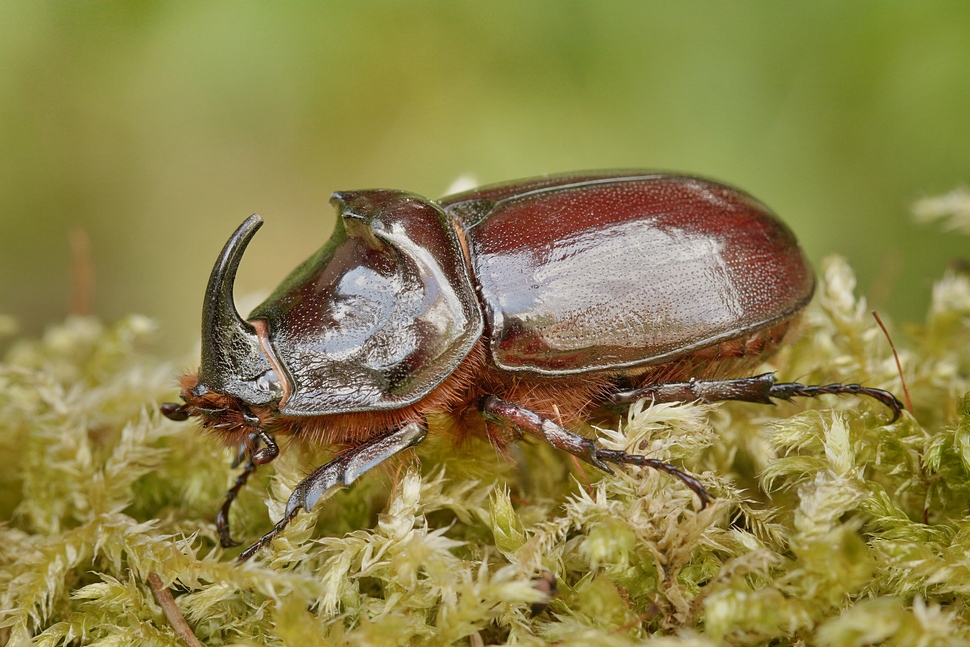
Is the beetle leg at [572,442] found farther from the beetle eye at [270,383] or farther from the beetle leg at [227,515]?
the beetle leg at [227,515]

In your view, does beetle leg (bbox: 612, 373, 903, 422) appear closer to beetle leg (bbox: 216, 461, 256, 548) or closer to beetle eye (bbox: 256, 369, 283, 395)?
beetle eye (bbox: 256, 369, 283, 395)

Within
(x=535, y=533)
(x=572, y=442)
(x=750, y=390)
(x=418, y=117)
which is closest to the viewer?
(x=535, y=533)

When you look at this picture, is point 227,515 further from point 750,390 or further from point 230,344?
point 750,390

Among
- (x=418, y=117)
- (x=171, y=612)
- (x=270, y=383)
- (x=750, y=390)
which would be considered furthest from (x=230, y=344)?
(x=418, y=117)

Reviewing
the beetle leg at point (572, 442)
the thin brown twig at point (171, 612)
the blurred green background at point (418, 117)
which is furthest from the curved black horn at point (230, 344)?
the blurred green background at point (418, 117)

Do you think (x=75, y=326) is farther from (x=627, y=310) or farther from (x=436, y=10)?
(x=436, y=10)

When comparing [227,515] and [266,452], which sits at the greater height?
[266,452]
